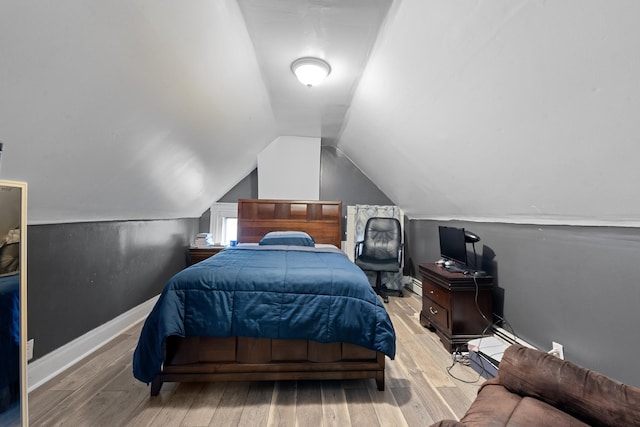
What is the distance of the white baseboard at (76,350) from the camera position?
176 cm

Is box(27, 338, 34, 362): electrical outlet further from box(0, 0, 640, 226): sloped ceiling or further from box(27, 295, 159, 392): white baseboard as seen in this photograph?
box(0, 0, 640, 226): sloped ceiling

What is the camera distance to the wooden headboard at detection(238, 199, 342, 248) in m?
4.24

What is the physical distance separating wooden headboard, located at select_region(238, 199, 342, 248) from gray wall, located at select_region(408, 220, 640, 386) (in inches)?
86.6

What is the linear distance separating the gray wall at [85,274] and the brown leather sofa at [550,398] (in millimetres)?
2389

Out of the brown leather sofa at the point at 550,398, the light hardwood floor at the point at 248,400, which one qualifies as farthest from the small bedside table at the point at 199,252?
the brown leather sofa at the point at 550,398

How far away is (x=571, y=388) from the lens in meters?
1.13

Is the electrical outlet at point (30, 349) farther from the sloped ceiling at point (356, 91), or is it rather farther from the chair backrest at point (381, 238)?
the chair backrest at point (381, 238)

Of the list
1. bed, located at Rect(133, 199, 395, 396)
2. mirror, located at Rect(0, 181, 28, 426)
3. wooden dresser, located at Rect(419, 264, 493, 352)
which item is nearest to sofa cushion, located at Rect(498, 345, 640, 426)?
bed, located at Rect(133, 199, 395, 396)

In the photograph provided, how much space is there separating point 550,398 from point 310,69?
8.03 ft

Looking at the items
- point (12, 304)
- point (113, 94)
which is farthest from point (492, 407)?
point (113, 94)

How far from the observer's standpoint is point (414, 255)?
14.0ft

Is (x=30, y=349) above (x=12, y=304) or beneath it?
beneath

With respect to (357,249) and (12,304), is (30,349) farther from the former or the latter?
(357,249)

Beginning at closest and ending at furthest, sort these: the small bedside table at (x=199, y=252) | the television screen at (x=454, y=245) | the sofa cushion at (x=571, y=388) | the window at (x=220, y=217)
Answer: the sofa cushion at (x=571, y=388), the television screen at (x=454, y=245), the small bedside table at (x=199, y=252), the window at (x=220, y=217)
